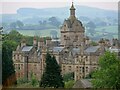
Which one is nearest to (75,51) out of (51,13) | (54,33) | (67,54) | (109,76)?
(67,54)

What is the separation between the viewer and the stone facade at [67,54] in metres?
9.02

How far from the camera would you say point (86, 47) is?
9375 millimetres

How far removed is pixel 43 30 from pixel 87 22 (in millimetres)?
2152

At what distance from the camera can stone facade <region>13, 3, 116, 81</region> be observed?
9023 mm

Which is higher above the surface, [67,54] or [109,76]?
[109,76]

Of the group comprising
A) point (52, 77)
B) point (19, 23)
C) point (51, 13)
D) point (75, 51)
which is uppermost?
point (51, 13)

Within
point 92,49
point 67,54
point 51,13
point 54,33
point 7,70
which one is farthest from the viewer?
point 54,33

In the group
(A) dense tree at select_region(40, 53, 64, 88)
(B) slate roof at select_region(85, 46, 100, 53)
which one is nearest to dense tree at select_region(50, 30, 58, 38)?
(B) slate roof at select_region(85, 46, 100, 53)

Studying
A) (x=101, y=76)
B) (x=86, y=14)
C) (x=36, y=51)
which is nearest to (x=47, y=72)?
(x=101, y=76)

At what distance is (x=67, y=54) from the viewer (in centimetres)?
956

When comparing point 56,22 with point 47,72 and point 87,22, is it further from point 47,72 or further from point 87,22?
point 47,72

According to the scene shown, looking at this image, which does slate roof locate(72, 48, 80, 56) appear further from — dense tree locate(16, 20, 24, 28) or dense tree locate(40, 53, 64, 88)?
dense tree locate(40, 53, 64, 88)

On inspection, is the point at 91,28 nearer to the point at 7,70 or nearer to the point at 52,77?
the point at 52,77

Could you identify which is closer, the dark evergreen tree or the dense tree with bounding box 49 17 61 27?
the dark evergreen tree
